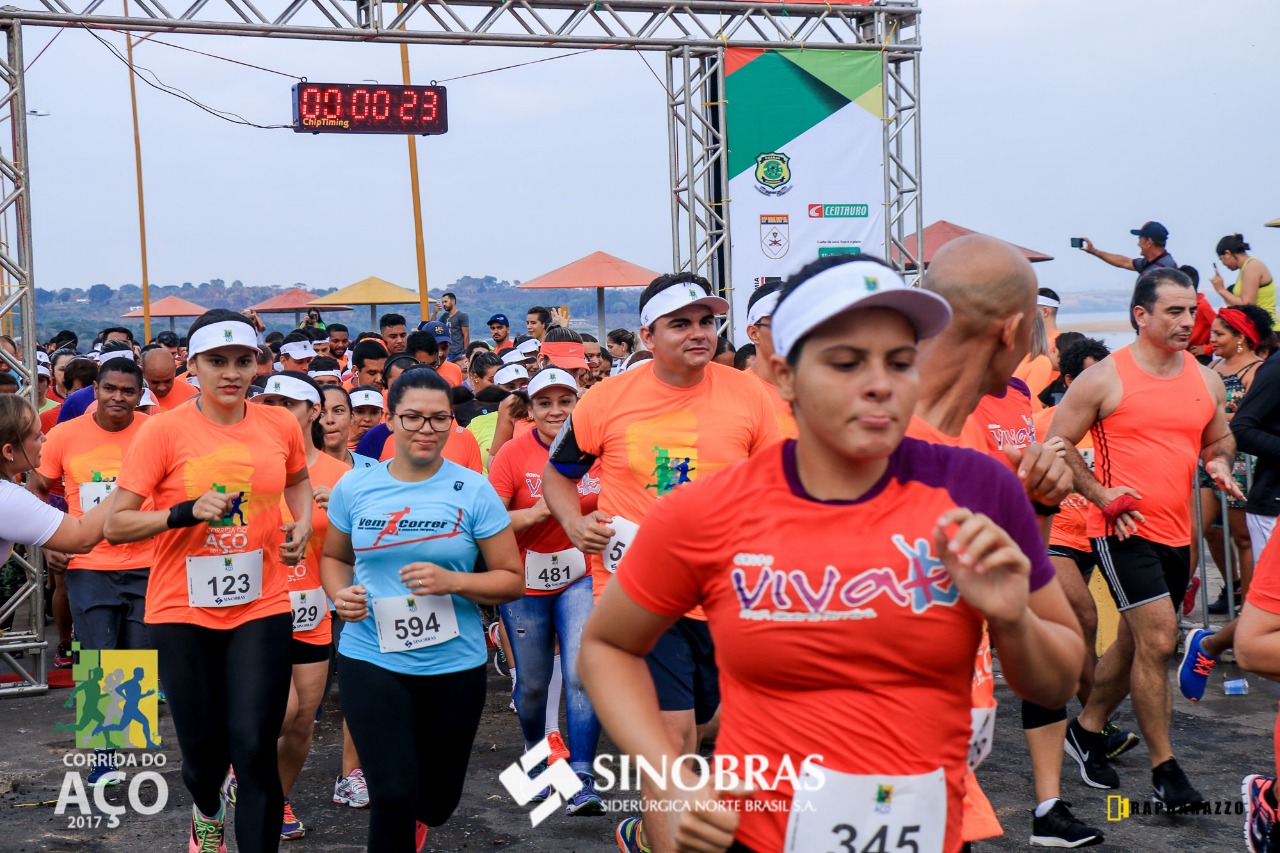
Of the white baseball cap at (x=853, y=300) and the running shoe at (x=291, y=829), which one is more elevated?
the white baseball cap at (x=853, y=300)

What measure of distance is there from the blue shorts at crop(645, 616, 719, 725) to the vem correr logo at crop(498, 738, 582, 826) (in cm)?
115

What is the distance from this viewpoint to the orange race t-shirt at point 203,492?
5008 millimetres

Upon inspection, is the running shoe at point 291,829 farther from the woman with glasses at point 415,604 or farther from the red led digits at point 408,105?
the red led digits at point 408,105

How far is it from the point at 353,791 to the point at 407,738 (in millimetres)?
1909

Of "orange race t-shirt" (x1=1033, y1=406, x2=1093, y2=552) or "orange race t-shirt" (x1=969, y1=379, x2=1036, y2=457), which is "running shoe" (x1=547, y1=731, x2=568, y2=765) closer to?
"orange race t-shirt" (x1=1033, y1=406, x2=1093, y2=552)

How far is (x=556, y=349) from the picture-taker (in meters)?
9.91

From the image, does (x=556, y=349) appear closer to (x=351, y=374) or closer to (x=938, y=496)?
(x=351, y=374)

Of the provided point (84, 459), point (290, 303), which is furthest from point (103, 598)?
point (290, 303)

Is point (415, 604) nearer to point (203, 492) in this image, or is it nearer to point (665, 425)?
point (203, 492)

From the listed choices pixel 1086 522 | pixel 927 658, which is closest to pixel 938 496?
pixel 927 658

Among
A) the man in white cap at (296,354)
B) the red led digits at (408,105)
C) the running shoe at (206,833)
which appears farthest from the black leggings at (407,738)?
the red led digits at (408,105)

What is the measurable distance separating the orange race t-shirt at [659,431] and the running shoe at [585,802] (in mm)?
1317

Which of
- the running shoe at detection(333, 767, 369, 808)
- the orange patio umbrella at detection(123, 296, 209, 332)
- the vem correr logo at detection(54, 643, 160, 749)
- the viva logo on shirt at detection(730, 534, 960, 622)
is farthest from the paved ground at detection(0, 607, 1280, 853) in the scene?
the orange patio umbrella at detection(123, 296, 209, 332)

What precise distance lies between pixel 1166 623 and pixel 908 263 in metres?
8.76
